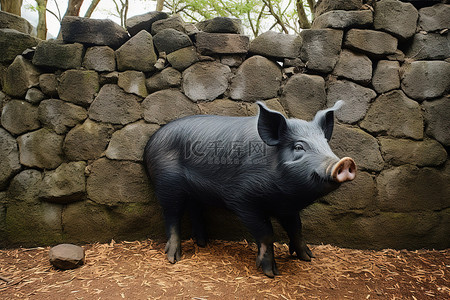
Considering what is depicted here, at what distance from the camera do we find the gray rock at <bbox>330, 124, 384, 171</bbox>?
10.1ft

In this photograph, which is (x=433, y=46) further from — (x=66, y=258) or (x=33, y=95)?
(x=33, y=95)

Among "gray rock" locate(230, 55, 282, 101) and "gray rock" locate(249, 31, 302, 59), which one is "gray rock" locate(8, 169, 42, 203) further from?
"gray rock" locate(249, 31, 302, 59)

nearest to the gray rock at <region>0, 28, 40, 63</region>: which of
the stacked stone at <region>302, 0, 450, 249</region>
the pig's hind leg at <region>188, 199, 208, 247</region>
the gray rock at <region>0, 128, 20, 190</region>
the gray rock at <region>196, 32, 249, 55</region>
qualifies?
the gray rock at <region>0, 128, 20, 190</region>

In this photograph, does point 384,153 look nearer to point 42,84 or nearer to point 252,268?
point 252,268

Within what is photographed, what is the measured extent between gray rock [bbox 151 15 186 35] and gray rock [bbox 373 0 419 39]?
2.01m

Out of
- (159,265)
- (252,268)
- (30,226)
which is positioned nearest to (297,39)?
(252,268)

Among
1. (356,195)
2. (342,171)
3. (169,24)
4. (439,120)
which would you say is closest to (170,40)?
(169,24)

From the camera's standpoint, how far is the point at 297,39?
3.20 metres

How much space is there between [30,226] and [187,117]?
193 centimetres

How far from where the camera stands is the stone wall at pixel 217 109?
3080 millimetres

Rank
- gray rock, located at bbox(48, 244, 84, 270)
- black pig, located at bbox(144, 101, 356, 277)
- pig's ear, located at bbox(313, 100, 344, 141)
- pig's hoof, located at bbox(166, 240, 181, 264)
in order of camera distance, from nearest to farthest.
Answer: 1. black pig, located at bbox(144, 101, 356, 277)
2. pig's ear, located at bbox(313, 100, 344, 141)
3. gray rock, located at bbox(48, 244, 84, 270)
4. pig's hoof, located at bbox(166, 240, 181, 264)

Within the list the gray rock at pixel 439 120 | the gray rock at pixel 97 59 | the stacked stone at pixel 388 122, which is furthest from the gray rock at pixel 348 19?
the gray rock at pixel 97 59

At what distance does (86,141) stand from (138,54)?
1.04 m

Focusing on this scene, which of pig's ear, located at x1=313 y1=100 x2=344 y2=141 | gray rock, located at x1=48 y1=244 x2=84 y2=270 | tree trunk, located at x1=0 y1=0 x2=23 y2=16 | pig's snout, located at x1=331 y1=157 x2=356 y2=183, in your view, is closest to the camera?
pig's snout, located at x1=331 y1=157 x2=356 y2=183
